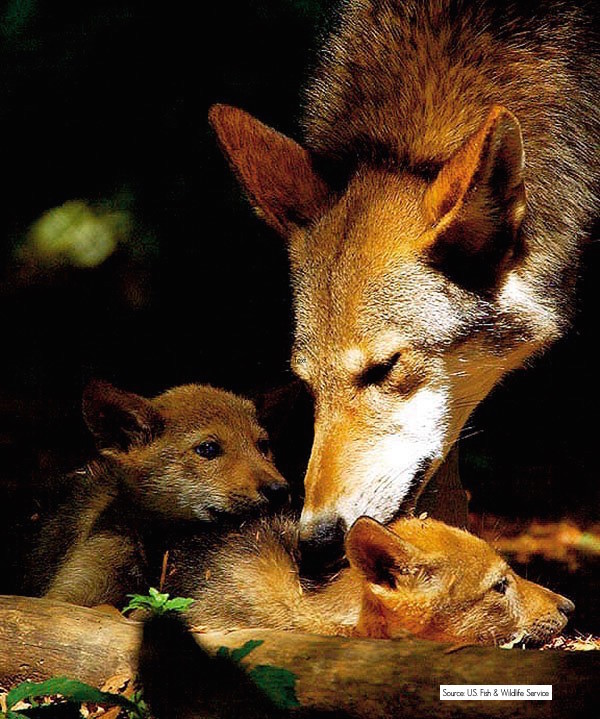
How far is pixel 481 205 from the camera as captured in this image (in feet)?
11.1

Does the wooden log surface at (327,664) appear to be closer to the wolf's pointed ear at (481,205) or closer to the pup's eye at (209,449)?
the pup's eye at (209,449)

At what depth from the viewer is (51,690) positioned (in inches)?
122

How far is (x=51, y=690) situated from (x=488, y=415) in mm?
2516

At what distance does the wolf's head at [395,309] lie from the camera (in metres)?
3.48

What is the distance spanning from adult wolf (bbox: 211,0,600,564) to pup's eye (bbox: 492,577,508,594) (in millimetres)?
430

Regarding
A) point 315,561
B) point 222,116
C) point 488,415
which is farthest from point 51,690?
point 488,415

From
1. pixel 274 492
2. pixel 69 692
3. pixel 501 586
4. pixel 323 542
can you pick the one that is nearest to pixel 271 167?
pixel 274 492

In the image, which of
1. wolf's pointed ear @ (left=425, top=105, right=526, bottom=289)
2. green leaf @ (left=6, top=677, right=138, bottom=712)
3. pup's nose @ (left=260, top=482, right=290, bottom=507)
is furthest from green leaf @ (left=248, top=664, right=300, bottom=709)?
wolf's pointed ear @ (left=425, top=105, right=526, bottom=289)

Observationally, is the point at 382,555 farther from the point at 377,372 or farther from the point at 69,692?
the point at 69,692

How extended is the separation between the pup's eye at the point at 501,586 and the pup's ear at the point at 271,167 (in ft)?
5.13

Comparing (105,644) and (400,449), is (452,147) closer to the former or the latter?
(400,449)

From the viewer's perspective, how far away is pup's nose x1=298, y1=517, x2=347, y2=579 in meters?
3.46

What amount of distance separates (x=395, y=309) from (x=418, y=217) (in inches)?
13.5

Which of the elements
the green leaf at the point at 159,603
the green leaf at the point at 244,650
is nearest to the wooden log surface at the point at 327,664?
the green leaf at the point at 244,650
